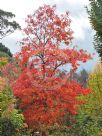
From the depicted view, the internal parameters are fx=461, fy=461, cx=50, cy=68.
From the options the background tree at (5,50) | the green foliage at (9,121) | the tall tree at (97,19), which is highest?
the background tree at (5,50)

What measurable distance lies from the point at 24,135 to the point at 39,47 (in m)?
6.08

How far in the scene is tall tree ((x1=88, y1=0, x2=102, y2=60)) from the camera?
56.5ft

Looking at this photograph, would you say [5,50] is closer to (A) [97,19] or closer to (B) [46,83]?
(B) [46,83]

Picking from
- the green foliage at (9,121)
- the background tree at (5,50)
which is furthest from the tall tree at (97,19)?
the background tree at (5,50)

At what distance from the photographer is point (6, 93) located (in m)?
28.3

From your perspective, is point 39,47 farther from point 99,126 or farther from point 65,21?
point 99,126

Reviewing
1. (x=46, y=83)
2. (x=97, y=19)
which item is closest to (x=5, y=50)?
(x=46, y=83)

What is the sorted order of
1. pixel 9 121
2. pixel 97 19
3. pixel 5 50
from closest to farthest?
pixel 97 19 → pixel 9 121 → pixel 5 50

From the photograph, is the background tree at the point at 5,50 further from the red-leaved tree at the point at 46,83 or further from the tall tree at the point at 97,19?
the tall tree at the point at 97,19

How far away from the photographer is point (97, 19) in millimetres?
17156

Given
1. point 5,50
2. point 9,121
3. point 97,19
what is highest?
point 5,50

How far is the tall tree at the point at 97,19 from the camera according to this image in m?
17.2

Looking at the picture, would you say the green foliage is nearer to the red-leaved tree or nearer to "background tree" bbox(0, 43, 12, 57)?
the red-leaved tree

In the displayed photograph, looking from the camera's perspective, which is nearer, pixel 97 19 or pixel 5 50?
pixel 97 19
